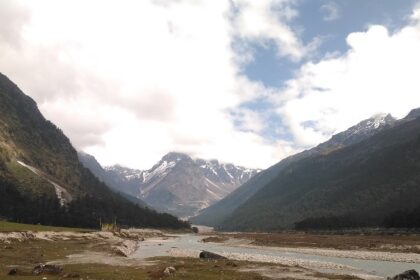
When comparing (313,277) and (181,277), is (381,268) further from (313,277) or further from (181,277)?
(181,277)

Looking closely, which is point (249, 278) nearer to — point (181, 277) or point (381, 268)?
point (181, 277)

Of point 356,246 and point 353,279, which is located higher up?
point 356,246

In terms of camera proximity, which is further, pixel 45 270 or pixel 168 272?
pixel 168 272

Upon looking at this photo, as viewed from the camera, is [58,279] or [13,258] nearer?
[58,279]

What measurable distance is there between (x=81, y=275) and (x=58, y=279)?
501 cm

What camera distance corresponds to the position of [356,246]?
125m

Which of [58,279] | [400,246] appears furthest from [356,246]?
[58,279]

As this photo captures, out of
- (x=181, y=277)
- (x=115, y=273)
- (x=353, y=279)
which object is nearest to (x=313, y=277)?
(x=353, y=279)

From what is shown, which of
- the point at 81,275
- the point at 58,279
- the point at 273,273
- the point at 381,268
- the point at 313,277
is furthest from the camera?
the point at 381,268

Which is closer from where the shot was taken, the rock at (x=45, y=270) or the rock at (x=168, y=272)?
the rock at (x=45, y=270)

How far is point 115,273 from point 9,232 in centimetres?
5980

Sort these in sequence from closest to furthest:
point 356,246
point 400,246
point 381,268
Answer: point 381,268, point 400,246, point 356,246

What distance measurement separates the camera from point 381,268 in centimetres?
7294

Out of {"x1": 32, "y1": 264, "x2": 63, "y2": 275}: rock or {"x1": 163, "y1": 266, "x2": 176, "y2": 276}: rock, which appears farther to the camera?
{"x1": 163, "y1": 266, "x2": 176, "y2": 276}: rock
